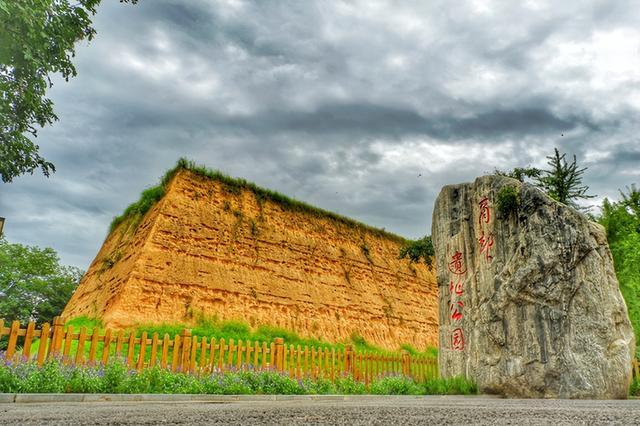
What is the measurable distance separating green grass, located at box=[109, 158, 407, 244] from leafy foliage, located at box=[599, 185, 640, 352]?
1341cm

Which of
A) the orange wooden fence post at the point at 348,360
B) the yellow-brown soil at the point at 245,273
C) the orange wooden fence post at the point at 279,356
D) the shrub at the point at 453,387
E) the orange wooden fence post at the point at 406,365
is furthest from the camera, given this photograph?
the yellow-brown soil at the point at 245,273

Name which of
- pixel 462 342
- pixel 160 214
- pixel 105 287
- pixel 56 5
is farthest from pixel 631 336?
pixel 105 287

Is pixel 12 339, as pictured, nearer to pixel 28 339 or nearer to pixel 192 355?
pixel 28 339

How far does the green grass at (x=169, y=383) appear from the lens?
8.12m

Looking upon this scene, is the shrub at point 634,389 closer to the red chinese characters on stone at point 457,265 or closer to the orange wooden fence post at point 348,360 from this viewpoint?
the red chinese characters on stone at point 457,265

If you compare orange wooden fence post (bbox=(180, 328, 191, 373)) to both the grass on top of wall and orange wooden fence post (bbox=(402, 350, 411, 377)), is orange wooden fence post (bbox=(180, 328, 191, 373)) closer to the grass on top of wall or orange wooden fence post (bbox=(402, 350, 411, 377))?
the grass on top of wall

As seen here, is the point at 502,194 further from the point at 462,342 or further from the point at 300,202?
the point at 300,202

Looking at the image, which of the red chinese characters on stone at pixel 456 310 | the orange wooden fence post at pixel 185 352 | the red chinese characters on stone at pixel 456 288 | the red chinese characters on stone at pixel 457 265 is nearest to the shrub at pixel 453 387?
the red chinese characters on stone at pixel 456 310

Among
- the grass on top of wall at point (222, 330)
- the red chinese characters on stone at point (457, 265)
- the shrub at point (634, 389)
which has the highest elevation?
the red chinese characters on stone at point (457, 265)

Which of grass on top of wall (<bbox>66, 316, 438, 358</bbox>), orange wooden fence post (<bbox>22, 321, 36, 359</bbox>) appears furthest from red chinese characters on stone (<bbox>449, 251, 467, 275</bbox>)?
orange wooden fence post (<bbox>22, 321, 36, 359</bbox>)

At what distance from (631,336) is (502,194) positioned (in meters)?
4.53

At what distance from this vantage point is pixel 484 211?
13.4m

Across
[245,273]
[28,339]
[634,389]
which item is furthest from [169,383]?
[634,389]

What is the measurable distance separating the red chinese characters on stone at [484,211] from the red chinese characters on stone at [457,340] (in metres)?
3.15
